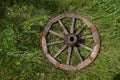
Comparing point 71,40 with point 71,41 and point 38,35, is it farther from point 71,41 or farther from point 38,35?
point 38,35

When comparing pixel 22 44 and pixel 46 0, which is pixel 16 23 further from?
pixel 46 0

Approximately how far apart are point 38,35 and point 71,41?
2.01 ft

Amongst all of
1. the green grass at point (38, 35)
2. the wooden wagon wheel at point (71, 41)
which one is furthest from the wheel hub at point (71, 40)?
the green grass at point (38, 35)

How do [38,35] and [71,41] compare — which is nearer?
[71,41]

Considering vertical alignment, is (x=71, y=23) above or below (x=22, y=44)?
above

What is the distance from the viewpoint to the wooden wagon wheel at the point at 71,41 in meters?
4.48

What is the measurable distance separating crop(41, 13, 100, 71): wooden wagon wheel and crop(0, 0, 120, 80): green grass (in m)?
0.09

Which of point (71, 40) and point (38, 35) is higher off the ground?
point (38, 35)

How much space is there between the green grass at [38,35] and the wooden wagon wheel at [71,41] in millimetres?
92

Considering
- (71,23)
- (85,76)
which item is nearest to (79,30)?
(71,23)

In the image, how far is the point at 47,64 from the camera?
4492mm

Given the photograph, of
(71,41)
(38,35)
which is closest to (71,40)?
(71,41)

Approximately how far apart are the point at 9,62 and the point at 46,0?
1335 millimetres

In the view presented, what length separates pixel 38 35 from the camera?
4.62 m
